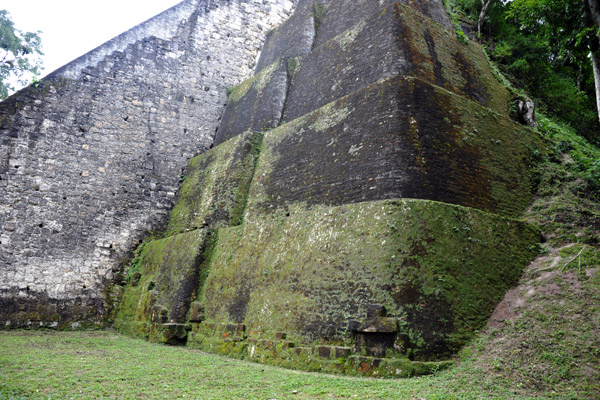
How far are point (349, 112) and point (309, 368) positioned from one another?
4511 millimetres

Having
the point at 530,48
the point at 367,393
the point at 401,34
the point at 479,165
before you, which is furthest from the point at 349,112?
the point at 530,48

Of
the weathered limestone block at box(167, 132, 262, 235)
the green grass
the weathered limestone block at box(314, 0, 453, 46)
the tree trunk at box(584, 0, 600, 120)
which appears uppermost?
the weathered limestone block at box(314, 0, 453, 46)

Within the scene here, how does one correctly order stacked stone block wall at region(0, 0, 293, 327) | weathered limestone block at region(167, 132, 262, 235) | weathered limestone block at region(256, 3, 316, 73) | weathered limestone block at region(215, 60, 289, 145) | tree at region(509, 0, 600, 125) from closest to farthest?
tree at region(509, 0, 600, 125)
weathered limestone block at region(167, 132, 262, 235)
stacked stone block wall at region(0, 0, 293, 327)
weathered limestone block at region(215, 60, 289, 145)
weathered limestone block at region(256, 3, 316, 73)

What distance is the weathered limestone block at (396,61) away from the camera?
8.48 m

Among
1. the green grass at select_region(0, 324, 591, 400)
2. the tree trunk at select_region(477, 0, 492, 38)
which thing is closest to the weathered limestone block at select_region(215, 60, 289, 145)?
the green grass at select_region(0, 324, 591, 400)

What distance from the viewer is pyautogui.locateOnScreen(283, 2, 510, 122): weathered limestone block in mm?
8477

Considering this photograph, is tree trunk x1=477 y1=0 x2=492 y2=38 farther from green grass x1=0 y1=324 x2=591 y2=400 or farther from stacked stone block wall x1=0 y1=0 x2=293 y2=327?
green grass x1=0 y1=324 x2=591 y2=400

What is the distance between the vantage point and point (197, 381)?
5.46 metres

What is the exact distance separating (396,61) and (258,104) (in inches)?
177

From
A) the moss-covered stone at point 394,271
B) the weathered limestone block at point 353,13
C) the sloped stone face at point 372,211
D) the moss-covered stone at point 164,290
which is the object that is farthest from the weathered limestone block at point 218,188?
the weathered limestone block at point 353,13

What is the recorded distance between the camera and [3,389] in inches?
182

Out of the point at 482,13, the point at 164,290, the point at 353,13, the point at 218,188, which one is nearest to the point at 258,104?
the point at 218,188

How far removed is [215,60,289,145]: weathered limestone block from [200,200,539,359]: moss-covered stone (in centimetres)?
405

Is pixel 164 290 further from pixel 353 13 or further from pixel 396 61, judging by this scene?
pixel 353 13
